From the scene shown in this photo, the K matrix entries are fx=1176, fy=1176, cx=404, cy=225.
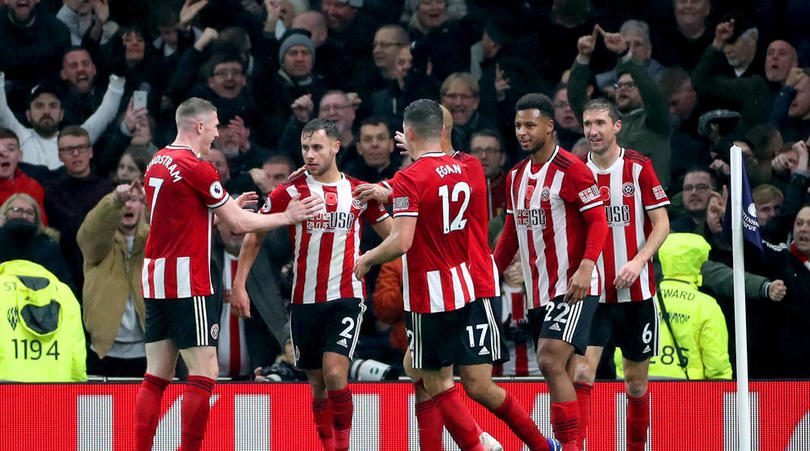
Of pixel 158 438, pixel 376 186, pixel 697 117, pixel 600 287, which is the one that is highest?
pixel 697 117

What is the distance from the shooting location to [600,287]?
768cm

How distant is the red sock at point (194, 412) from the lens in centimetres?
732

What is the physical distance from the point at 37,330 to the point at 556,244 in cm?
407

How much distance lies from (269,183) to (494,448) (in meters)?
3.88

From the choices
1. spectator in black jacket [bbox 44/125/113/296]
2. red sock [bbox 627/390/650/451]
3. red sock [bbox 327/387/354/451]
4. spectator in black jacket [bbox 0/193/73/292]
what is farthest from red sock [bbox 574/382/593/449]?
spectator in black jacket [bbox 44/125/113/296]

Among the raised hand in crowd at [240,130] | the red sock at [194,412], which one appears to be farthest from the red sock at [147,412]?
the raised hand in crowd at [240,130]

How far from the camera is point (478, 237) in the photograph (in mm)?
7457

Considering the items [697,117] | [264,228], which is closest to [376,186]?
[264,228]

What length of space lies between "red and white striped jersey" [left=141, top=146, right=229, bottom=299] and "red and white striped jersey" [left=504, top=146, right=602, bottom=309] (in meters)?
2.01

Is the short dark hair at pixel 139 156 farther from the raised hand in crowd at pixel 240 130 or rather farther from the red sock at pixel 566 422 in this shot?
the red sock at pixel 566 422

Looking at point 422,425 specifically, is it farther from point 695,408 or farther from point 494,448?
point 695,408

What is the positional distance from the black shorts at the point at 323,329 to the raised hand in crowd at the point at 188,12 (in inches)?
183

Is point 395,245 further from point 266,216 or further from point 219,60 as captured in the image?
point 219,60

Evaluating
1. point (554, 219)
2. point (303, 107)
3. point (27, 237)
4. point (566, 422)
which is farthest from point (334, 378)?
point (303, 107)
